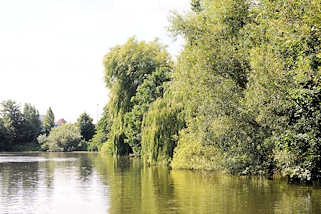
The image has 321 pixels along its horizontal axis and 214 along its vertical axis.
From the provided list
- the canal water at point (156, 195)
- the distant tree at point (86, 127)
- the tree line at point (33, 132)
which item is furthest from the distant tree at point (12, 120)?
the canal water at point (156, 195)

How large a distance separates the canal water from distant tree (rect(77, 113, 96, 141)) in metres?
51.3

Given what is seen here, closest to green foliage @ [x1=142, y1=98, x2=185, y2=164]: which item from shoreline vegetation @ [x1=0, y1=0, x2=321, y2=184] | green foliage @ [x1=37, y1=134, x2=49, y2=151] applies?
shoreline vegetation @ [x1=0, y1=0, x2=321, y2=184]

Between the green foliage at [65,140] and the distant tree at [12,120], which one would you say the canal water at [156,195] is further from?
the distant tree at [12,120]

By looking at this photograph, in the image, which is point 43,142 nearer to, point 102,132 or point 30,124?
point 30,124

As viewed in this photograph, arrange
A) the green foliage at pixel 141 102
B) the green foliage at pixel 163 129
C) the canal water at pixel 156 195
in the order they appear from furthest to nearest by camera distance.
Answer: the green foliage at pixel 141 102 → the green foliage at pixel 163 129 → the canal water at pixel 156 195

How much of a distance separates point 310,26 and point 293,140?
3.37 m

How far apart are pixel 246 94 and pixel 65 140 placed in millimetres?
52265

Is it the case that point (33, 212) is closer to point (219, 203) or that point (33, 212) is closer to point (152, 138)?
point (219, 203)

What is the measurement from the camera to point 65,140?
64750mm

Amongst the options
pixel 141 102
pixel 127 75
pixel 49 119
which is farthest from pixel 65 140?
pixel 141 102

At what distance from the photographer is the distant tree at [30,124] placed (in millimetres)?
76812

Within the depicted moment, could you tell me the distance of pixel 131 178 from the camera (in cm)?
1920

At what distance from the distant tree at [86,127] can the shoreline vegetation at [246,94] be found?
45.3 meters

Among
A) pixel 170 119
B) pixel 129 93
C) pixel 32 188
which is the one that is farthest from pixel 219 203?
pixel 129 93
